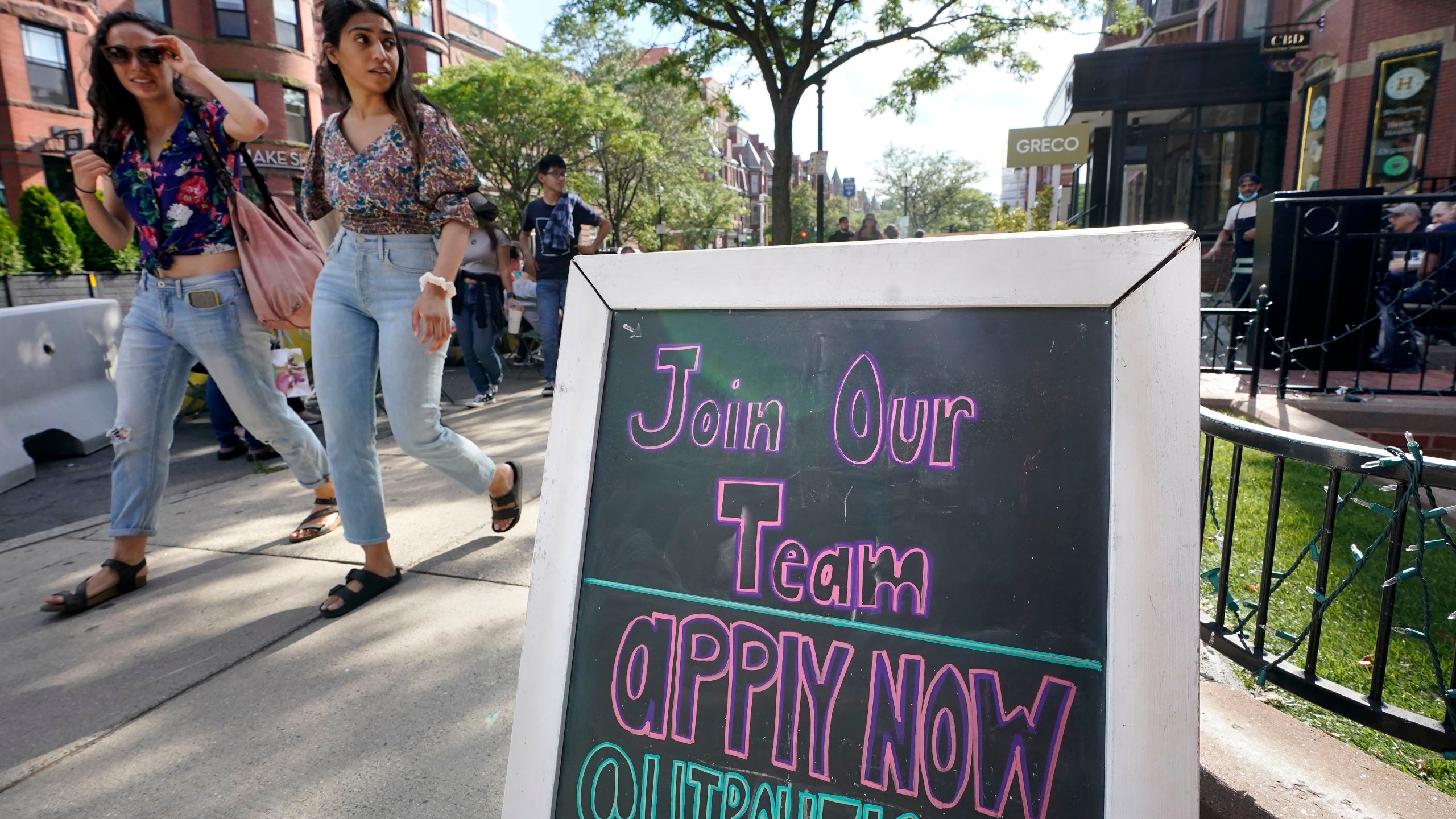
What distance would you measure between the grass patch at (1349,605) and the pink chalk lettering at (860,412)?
1.21m

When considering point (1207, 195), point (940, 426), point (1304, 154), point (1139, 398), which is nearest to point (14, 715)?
point (940, 426)

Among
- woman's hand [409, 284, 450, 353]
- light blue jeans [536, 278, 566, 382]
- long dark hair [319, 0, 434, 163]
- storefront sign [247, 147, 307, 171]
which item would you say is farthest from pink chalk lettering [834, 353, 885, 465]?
A: storefront sign [247, 147, 307, 171]

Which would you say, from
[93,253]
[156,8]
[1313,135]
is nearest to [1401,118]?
[1313,135]

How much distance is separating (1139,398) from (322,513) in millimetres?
3740

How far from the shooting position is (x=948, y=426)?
1.35 metres

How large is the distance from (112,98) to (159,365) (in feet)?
3.42

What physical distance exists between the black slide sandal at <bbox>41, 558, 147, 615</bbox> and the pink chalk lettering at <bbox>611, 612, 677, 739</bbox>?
2.77 m

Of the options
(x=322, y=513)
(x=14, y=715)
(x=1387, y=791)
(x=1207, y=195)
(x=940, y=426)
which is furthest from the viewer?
(x=1207, y=195)

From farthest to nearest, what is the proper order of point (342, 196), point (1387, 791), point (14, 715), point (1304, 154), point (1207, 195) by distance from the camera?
point (1207, 195) → point (1304, 154) → point (342, 196) → point (14, 715) → point (1387, 791)

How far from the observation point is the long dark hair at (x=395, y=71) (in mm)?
2754

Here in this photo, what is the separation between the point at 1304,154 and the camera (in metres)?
15.9

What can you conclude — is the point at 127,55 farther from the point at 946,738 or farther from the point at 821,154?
the point at 821,154

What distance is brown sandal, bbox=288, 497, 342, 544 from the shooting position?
3.77 meters

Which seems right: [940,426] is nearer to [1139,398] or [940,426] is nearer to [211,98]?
[1139,398]
